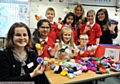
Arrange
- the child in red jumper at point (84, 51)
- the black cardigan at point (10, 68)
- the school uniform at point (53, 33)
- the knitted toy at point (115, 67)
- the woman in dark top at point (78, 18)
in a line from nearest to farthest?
the black cardigan at point (10, 68)
the knitted toy at point (115, 67)
the child in red jumper at point (84, 51)
the school uniform at point (53, 33)
the woman in dark top at point (78, 18)

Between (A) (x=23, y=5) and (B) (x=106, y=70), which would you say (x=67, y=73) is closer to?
(B) (x=106, y=70)

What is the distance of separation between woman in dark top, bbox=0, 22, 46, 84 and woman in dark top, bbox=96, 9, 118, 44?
5.93 feet

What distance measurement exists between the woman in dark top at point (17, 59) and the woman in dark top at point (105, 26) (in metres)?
1.81

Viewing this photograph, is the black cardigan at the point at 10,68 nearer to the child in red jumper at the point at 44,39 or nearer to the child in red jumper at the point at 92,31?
the child in red jumper at the point at 44,39

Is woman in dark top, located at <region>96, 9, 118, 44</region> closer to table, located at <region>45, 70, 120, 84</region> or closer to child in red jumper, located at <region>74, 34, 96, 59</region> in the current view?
child in red jumper, located at <region>74, 34, 96, 59</region>

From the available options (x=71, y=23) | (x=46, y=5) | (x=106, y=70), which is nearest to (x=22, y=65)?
(x=106, y=70)

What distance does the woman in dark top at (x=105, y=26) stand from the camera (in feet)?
9.70

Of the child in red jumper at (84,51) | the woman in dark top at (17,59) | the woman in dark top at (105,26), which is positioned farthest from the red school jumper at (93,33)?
the woman in dark top at (17,59)

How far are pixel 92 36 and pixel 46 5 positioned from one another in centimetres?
209

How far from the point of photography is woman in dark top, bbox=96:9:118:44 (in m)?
2.96

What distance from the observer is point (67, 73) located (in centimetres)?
165

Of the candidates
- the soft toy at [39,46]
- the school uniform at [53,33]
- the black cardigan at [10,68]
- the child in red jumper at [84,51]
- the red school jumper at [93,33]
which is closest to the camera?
the black cardigan at [10,68]

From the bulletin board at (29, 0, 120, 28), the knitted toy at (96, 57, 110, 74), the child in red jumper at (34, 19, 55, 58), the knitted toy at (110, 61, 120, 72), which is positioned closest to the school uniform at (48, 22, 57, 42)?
the child in red jumper at (34, 19, 55, 58)

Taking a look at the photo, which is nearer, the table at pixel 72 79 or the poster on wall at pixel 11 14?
the table at pixel 72 79
